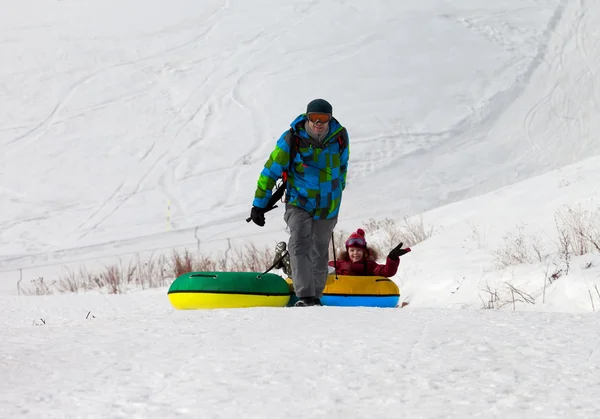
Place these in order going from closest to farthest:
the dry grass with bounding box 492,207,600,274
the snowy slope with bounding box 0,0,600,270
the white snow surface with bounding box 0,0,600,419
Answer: the white snow surface with bounding box 0,0,600,419 → the dry grass with bounding box 492,207,600,274 → the snowy slope with bounding box 0,0,600,270

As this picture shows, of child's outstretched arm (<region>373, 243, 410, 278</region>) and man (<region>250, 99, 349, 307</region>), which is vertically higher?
man (<region>250, 99, 349, 307</region>)

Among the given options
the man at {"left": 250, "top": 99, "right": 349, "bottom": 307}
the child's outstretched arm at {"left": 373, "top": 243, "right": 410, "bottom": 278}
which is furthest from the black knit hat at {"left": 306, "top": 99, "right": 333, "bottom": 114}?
the child's outstretched arm at {"left": 373, "top": 243, "right": 410, "bottom": 278}

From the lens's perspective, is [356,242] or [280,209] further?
[280,209]

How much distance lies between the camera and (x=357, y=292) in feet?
22.2

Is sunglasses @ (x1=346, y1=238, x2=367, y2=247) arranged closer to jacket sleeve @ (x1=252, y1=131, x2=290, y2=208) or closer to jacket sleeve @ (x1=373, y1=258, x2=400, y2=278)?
jacket sleeve @ (x1=373, y1=258, x2=400, y2=278)

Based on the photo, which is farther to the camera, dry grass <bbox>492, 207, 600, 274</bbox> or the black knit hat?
dry grass <bbox>492, 207, 600, 274</bbox>

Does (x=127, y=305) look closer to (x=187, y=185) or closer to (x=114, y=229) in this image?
(x=114, y=229)

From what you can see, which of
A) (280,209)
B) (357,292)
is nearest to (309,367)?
(357,292)

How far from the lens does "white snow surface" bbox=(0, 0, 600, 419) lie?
2.45 meters

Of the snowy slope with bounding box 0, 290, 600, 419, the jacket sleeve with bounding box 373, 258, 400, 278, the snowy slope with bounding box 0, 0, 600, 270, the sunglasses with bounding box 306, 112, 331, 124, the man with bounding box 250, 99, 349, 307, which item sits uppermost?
the snowy slope with bounding box 0, 0, 600, 270

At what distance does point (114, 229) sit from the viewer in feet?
Result: 60.1

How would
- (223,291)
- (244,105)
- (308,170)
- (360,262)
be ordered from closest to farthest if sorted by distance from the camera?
(308,170)
(223,291)
(360,262)
(244,105)

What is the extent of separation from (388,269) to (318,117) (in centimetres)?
208

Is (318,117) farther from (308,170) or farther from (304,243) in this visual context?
(304,243)
